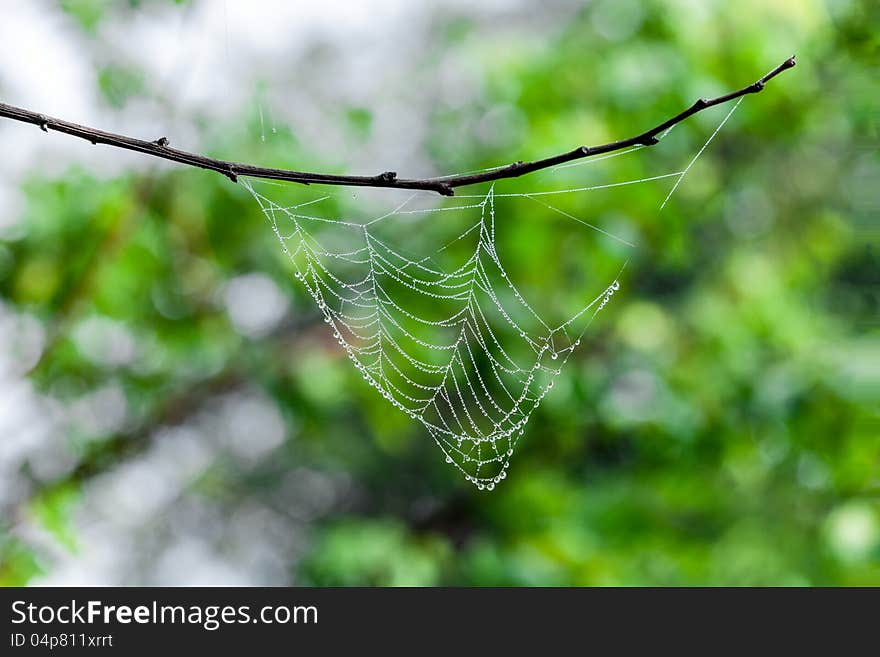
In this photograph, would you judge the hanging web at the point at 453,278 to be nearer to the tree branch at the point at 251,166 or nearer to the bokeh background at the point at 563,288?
the bokeh background at the point at 563,288

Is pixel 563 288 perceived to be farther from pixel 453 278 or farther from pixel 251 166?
pixel 251 166

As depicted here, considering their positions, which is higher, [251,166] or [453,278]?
[453,278]

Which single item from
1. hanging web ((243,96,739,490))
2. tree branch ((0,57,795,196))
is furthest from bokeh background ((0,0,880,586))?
tree branch ((0,57,795,196))

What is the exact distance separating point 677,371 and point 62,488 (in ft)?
4.52

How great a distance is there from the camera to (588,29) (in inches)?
69.4

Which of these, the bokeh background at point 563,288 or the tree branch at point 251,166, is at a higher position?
the bokeh background at point 563,288

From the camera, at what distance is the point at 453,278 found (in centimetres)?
171

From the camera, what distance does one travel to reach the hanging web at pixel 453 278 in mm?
1587

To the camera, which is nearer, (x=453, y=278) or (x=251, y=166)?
(x=251, y=166)

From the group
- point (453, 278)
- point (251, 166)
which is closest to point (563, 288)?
point (453, 278)

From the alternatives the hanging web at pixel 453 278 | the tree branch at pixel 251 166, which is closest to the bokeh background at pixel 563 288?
the hanging web at pixel 453 278

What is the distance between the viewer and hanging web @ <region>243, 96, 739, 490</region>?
5.21 feet

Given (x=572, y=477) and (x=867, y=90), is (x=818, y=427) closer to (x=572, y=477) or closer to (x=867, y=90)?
(x=867, y=90)

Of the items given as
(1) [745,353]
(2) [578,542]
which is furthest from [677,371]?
(2) [578,542]
